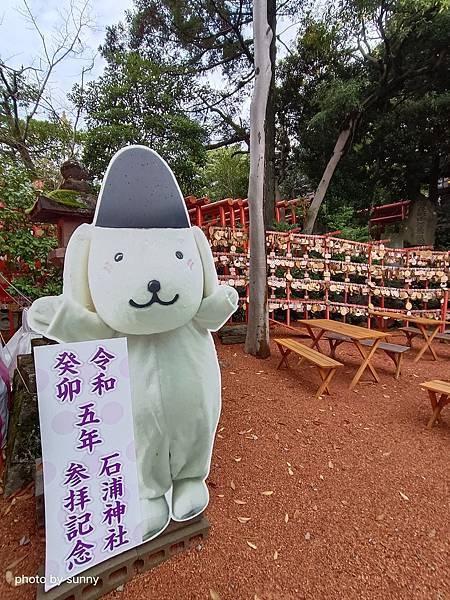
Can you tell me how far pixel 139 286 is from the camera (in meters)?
1.68

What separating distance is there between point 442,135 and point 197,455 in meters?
14.8

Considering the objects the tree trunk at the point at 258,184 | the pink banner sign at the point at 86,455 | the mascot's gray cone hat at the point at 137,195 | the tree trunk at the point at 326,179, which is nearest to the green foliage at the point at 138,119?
the tree trunk at the point at 258,184

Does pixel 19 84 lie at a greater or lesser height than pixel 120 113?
greater

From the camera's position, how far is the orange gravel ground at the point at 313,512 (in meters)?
1.83

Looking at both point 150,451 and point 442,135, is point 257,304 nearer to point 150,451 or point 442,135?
point 150,451

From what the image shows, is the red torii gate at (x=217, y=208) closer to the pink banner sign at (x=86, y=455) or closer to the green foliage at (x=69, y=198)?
the green foliage at (x=69, y=198)

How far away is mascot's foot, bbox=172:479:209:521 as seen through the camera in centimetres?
200

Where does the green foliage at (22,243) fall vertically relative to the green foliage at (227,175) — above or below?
below

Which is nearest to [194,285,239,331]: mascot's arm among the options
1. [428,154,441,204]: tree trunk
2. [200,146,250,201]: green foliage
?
[200,146,250,201]: green foliage

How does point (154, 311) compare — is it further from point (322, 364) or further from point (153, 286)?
point (322, 364)

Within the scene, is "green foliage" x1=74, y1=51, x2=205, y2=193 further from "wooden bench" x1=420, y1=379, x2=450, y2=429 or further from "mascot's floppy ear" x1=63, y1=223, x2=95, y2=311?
"wooden bench" x1=420, y1=379, x2=450, y2=429

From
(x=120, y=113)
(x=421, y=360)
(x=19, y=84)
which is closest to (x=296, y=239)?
(x=421, y=360)

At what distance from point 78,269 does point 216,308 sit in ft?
2.62

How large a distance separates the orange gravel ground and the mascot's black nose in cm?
161
